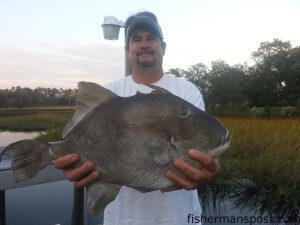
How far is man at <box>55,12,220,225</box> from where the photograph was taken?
6.12 feet

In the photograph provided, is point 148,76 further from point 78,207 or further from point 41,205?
point 41,205

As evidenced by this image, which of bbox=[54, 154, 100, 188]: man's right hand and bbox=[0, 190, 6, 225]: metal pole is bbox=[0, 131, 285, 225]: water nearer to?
bbox=[0, 190, 6, 225]: metal pole

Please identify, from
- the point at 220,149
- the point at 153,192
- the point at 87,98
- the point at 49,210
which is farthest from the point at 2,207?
the point at 220,149

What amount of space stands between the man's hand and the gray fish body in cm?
→ 3

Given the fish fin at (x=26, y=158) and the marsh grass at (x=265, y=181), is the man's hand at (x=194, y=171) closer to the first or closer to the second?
the fish fin at (x=26, y=158)

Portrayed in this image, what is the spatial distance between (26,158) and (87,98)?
1.37 ft

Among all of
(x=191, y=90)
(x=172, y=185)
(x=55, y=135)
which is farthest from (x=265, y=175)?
(x=55, y=135)

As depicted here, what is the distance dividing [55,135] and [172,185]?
9830 mm

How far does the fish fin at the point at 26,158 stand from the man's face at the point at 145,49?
0.79 meters

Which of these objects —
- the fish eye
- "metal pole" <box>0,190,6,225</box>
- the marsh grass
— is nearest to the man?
the fish eye

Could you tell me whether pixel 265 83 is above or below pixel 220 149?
below

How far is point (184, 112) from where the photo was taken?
1.81 m

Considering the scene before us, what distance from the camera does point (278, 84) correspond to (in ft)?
140

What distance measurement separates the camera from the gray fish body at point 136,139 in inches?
69.1
